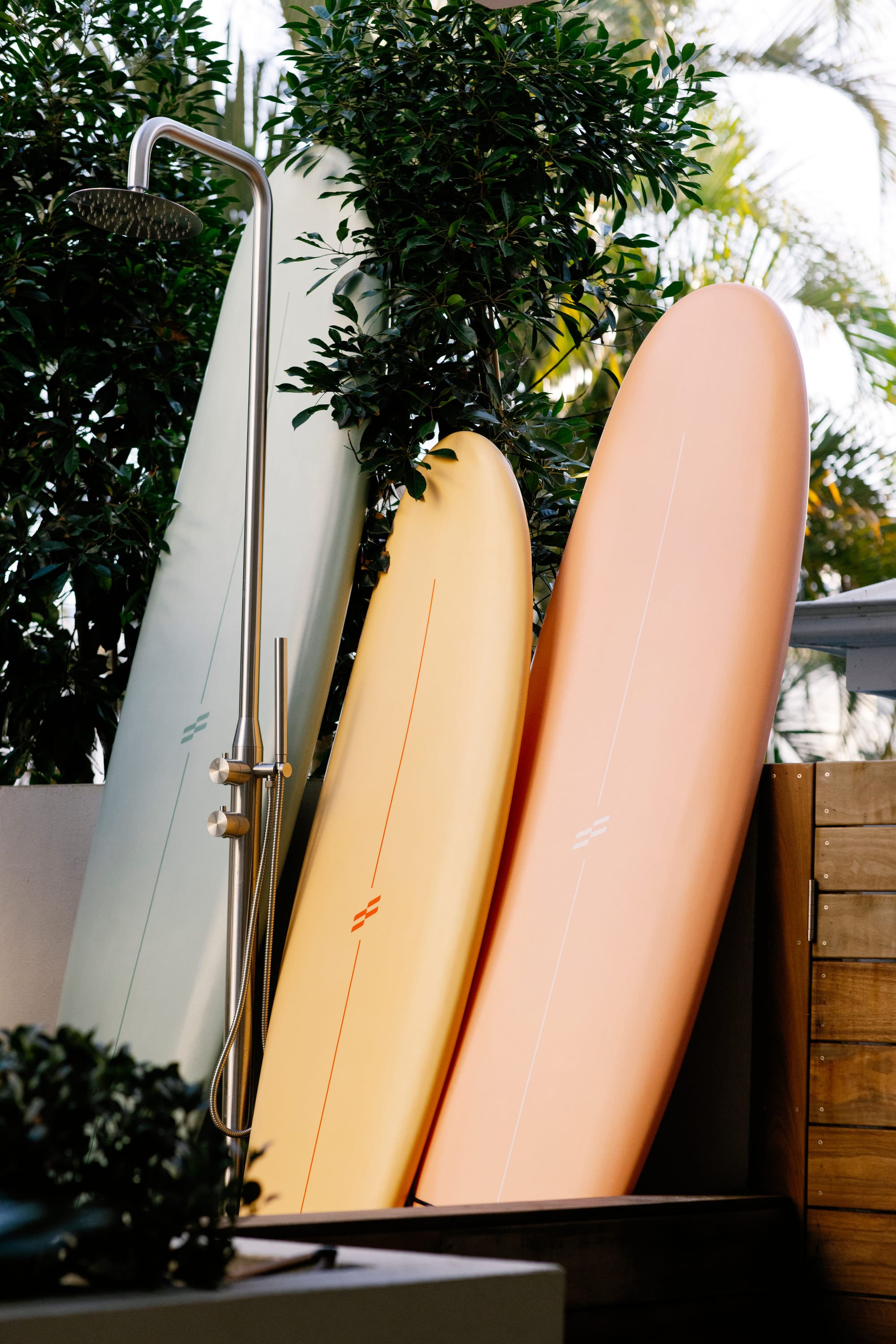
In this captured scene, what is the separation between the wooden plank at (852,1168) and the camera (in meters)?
1.50

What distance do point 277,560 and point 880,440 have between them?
550 centimetres

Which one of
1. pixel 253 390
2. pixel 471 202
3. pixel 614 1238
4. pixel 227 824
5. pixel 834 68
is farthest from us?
pixel 834 68

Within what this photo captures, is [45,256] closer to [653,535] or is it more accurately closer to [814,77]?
[653,535]

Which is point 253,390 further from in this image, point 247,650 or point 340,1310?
point 340,1310

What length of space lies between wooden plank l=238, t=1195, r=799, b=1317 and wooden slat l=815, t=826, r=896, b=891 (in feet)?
1.22

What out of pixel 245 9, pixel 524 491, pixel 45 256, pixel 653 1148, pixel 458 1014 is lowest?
pixel 653 1148

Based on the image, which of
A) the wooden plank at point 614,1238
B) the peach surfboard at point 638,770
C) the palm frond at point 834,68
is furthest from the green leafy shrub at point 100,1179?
the palm frond at point 834,68

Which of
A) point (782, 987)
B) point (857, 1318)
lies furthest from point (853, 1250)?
point (782, 987)

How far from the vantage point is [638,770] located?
5.75ft

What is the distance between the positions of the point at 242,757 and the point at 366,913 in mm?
295

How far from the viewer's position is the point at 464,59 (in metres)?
2.24

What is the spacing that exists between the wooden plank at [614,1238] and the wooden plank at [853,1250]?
3 centimetres

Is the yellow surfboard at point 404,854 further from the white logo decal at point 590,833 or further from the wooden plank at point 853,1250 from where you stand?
the wooden plank at point 853,1250

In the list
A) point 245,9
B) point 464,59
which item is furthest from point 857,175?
point 464,59
